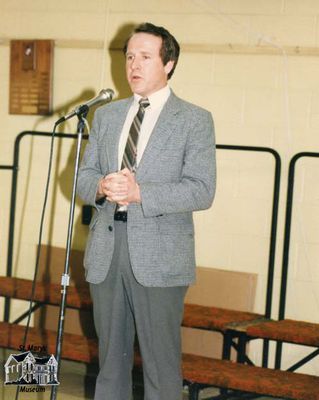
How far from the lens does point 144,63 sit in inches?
109

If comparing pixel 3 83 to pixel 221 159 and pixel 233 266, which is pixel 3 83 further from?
pixel 233 266

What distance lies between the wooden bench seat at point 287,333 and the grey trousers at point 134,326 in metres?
1.03

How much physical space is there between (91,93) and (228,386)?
78.5 inches

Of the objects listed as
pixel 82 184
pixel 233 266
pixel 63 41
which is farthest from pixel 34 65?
pixel 82 184

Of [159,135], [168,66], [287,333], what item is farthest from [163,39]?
[287,333]

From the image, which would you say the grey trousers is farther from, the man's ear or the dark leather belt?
the man's ear

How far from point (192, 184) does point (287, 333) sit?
1.32 m

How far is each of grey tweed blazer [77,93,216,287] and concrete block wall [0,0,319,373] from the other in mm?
1424

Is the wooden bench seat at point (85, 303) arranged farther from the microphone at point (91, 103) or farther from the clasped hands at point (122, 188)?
the microphone at point (91, 103)

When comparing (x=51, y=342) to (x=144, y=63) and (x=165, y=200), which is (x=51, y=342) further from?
(x=144, y=63)

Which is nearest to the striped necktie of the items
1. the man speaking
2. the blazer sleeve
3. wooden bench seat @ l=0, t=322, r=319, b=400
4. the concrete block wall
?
the man speaking

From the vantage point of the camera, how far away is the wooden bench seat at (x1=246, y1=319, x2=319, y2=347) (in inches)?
145

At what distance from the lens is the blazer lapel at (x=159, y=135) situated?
2.72 m

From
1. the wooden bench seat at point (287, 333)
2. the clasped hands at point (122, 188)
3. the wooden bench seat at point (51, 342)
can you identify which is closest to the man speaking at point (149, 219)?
the clasped hands at point (122, 188)
